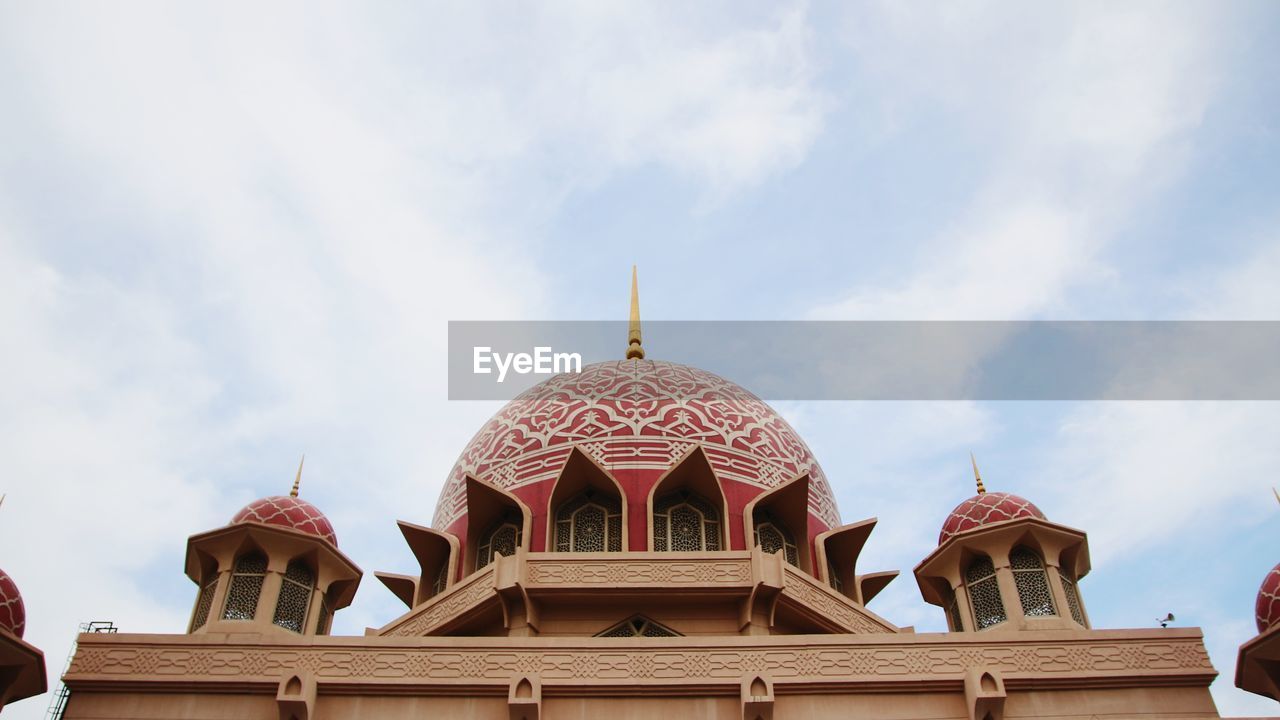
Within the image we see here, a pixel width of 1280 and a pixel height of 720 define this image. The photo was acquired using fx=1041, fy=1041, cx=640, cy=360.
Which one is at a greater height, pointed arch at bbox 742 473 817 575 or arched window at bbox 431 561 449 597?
pointed arch at bbox 742 473 817 575

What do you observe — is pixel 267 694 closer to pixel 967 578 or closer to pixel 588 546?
pixel 588 546

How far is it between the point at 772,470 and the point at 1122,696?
7332 mm

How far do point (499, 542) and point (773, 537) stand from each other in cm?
456

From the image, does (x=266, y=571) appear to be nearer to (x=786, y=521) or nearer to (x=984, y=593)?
(x=786, y=521)

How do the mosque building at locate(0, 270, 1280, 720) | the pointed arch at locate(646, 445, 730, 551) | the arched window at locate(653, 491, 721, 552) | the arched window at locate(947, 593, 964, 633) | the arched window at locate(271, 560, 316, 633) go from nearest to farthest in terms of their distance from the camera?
the mosque building at locate(0, 270, 1280, 720) → the arched window at locate(271, 560, 316, 633) → the arched window at locate(947, 593, 964, 633) → the arched window at locate(653, 491, 721, 552) → the pointed arch at locate(646, 445, 730, 551)

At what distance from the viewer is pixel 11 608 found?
41.3ft

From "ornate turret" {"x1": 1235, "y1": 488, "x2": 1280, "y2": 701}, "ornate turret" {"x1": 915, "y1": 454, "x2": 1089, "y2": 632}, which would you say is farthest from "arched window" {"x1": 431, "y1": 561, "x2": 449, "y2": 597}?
"ornate turret" {"x1": 1235, "y1": 488, "x2": 1280, "y2": 701}

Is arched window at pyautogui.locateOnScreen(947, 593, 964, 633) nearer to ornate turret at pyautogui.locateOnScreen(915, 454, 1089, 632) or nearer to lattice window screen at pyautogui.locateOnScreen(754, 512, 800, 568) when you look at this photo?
ornate turret at pyautogui.locateOnScreen(915, 454, 1089, 632)

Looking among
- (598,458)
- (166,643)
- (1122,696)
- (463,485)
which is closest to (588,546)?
(598,458)

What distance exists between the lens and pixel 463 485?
1889 cm

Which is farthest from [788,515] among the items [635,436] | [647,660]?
[647,660]

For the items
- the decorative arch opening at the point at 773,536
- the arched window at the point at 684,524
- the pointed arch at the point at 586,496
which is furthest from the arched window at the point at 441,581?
the decorative arch opening at the point at 773,536

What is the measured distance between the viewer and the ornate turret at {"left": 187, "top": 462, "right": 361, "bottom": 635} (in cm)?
1432

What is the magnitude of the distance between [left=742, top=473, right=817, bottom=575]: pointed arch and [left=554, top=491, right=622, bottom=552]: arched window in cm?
212
